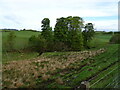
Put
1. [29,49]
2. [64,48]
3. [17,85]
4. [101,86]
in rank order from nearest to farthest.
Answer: [101,86] → [17,85] → [64,48] → [29,49]

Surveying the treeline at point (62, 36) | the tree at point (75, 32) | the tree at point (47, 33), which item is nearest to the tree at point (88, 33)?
the treeline at point (62, 36)

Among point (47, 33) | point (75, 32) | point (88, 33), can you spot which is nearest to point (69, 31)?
point (75, 32)

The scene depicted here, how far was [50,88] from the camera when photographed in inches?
262

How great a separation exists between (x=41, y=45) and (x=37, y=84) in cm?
2354

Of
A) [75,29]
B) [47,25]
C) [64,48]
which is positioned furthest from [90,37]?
[47,25]

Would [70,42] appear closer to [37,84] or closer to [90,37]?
[90,37]

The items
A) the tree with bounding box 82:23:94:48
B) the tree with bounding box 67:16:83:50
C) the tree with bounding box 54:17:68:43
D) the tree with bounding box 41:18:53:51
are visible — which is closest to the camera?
the tree with bounding box 67:16:83:50

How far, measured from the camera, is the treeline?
29.1m

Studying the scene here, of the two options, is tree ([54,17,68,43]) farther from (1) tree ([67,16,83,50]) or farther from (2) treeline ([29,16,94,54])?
(1) tree ([67,16,83,50])

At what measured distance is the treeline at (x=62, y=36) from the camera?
2914 centimetres

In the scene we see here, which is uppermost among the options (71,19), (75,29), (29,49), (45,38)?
(71,19)

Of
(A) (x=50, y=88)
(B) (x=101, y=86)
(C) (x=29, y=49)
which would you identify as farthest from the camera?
(C) (x=29, y=49)

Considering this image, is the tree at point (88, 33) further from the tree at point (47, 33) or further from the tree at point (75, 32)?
the tree at point (47, 33)

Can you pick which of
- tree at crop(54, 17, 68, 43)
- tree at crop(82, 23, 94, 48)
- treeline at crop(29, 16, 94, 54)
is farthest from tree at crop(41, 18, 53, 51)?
tree at crop(82, 23, 94, 48)
